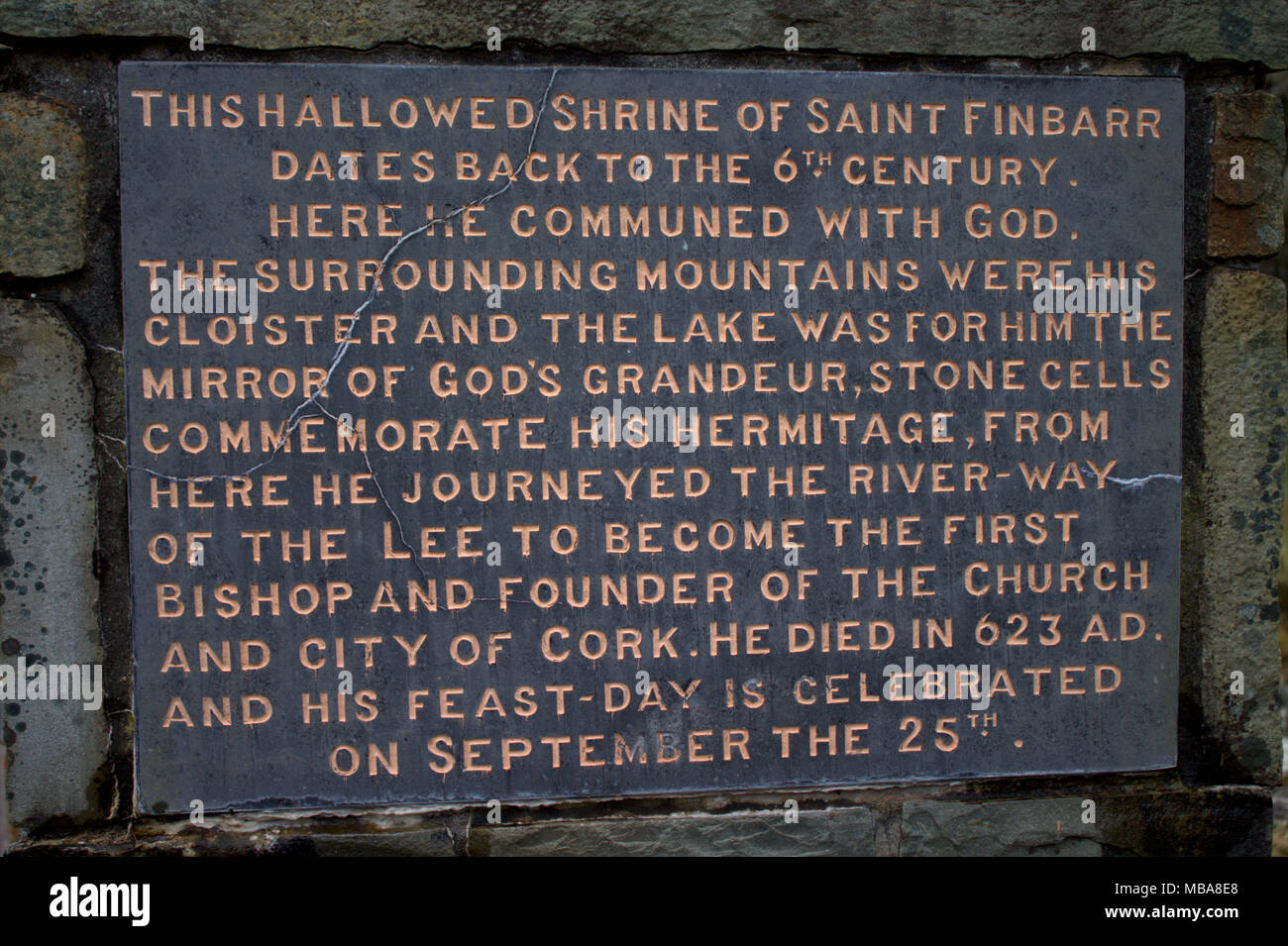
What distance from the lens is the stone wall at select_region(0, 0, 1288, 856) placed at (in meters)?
2.04

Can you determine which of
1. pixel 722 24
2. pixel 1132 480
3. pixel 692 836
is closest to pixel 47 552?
pixel 692 836

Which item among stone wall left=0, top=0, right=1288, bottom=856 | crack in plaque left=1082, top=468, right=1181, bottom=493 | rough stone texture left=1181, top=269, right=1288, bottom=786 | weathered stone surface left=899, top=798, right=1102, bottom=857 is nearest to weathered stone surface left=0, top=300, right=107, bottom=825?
stone wall left=0, top=0, right=1288, bottom=856

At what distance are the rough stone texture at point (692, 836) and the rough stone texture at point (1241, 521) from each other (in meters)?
1.06

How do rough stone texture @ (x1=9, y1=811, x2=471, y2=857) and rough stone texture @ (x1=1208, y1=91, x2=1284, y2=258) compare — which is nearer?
→ rough stone texture @ (x1=9, y1=811, x2=471, y2=857)

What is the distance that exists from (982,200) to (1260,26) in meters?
0.91

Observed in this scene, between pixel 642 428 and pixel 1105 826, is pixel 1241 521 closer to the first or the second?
pixel 1105 826

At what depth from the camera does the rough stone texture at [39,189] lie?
2021mm

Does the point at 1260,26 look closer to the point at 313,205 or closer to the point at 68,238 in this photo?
the point at 313,205

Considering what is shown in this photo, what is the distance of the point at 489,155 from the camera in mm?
2111

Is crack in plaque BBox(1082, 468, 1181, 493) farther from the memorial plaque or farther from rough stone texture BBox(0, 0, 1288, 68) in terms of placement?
rough stone texture BBox(0, 0, 1288, 68)

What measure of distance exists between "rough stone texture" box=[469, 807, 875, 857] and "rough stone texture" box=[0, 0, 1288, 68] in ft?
6.61

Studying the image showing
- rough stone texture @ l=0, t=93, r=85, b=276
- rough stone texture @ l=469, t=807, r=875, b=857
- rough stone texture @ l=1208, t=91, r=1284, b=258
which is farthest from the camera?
rough stone texture @ l=1208, t=91, r=1284, b=258

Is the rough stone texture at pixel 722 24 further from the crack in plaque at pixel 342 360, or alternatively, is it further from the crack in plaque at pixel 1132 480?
the crack in plaque at pixel 1132 480

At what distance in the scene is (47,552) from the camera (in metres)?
2.05
